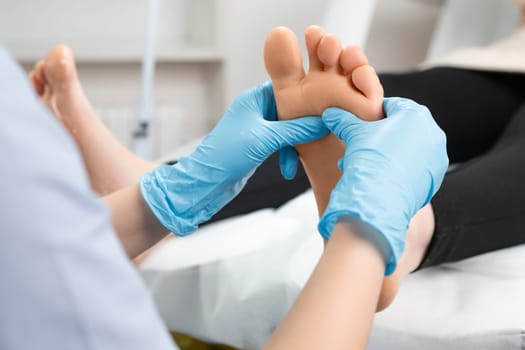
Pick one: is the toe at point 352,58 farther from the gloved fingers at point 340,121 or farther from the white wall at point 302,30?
the white wall at point 302,30

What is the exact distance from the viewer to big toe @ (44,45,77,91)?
0.99 m

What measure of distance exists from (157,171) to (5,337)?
41cm

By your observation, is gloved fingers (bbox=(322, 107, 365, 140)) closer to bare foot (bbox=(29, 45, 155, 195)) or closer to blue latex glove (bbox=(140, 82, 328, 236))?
blue latex glove (bbox=(140, 82, 328, 236))

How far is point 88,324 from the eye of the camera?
38 cm

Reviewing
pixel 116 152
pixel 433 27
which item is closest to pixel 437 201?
pixel 116 152

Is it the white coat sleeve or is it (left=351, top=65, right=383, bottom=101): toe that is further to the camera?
(left=351, top=65, right=383, bottom=101): toe

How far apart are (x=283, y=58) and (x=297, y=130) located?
3.1 inches

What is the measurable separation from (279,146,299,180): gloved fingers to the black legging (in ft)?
0.54

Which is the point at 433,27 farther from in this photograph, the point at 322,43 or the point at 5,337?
the point at 5,337

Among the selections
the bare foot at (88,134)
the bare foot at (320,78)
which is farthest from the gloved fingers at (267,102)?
the bare foot at (88,134)

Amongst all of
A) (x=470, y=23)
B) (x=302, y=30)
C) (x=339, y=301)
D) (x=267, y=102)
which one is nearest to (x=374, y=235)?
(x=339, y=301)

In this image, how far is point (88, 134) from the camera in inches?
38.3

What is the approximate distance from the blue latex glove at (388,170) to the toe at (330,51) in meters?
0.06

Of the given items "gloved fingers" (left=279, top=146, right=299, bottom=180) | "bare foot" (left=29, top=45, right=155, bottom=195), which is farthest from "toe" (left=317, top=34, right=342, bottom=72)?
"bare foot" (left=29, top=45, right=155, bottom=195)
